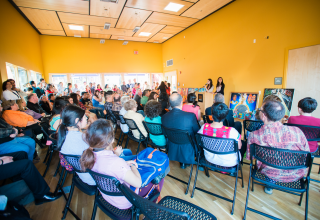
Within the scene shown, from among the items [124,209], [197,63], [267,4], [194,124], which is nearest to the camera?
[124,209]

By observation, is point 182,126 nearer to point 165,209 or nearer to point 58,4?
point 165,209

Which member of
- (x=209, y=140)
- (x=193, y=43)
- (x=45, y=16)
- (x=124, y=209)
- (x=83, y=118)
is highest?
(x=45, y=16)

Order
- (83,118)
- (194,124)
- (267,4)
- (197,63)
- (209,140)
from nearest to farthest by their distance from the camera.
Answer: (209,140) < (83,118) < (194,124) < (267,4) < (197,63)

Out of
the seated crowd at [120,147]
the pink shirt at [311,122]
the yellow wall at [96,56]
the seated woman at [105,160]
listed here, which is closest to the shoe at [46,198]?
the seated crowd at [120,147]

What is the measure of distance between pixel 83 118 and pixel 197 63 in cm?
717

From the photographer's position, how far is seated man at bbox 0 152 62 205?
1.67 meters

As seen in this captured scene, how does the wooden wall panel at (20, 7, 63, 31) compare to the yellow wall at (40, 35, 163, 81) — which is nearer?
the wooden wall panel at (20, 7, 63, 31)

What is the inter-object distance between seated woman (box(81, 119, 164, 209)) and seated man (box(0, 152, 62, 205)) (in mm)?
1162

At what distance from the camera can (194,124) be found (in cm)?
216

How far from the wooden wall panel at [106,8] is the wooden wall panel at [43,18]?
1632 mm

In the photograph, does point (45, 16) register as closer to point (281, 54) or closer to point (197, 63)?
point (197, 63)

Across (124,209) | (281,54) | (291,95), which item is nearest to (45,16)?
(124,209)

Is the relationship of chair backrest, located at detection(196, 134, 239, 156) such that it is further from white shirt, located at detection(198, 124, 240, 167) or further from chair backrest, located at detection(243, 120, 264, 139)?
chair backrest, located at detection(243, 120, 264, 139)

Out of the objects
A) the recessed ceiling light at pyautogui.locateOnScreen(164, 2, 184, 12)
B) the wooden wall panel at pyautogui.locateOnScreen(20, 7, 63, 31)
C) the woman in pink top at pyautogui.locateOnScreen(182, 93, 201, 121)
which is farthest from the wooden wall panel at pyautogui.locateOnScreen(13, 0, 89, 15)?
the woman in pink top at pyautogui.locateOnScreen(182, 93, 201, 121)
